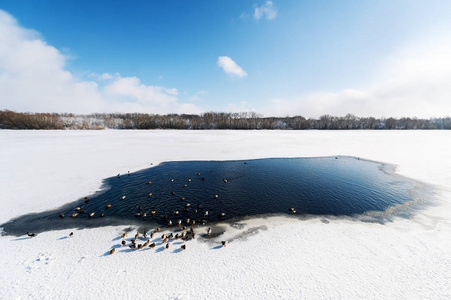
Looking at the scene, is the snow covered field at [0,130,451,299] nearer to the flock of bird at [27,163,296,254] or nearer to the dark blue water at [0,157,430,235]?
the flock of bird at [27,163,296,254]

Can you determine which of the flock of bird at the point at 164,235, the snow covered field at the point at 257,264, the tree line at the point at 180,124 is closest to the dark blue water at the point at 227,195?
the flock of bird at the point at 164,235

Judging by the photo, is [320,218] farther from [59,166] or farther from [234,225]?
[59,166]

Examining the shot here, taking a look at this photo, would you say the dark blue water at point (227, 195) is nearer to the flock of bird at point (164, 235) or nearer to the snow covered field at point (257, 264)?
the flock of bird at point (164, 235)

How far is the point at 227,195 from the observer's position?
9938mm

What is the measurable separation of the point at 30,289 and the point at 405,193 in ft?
55.8

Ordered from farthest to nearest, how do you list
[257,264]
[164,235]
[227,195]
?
[227,195]
[164,235]
[257,264]

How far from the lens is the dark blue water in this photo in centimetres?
754

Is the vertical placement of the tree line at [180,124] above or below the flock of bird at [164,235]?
above

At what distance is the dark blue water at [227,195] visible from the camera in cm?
754

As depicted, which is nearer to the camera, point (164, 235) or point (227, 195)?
point (164, 235)

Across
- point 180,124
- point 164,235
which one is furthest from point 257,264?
point 180,124

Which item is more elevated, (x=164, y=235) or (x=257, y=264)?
(x=164, y=235)

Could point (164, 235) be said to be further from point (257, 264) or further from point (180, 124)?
point (180, 124)

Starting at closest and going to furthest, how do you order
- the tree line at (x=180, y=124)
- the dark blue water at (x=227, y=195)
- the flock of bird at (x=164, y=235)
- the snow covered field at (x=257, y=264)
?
1. the snow covered field at (x=257, y=264)
2. the flock of bird at (x=164, y=235)
3. the dark blue water at (x=227, y=195)
4. the tree line at (x=180, y=124)
